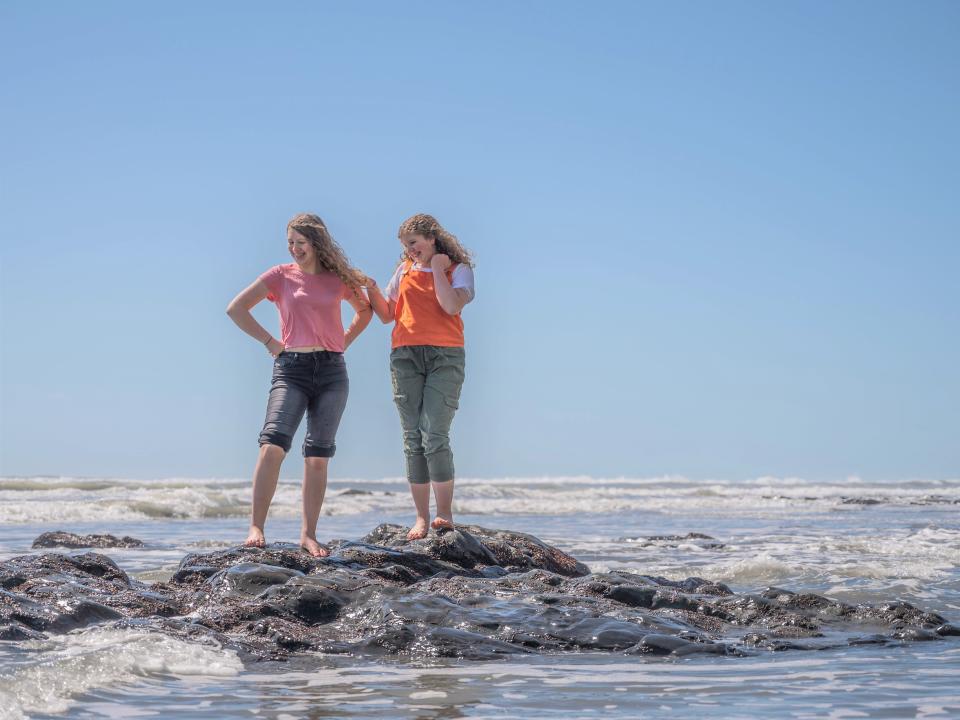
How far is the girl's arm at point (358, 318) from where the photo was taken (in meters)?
7.87

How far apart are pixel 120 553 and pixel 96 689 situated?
20.7 ft

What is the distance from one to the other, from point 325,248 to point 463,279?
102 cm

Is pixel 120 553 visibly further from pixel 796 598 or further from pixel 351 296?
pixel 796 598

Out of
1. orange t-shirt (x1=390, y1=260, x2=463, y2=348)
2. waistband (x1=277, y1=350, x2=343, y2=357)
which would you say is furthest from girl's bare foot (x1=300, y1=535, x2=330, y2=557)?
orange t-shirt (x1=390, y1=260, x2=463, y2=348)

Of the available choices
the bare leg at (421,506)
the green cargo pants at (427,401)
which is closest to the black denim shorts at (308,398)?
the green cargo pants at (427,401)

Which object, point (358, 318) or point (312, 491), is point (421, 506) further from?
point (358, 318)

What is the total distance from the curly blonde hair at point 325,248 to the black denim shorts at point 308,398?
0.57m

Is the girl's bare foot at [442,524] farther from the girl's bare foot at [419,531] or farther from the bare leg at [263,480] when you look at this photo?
the bare leg at [263,480]

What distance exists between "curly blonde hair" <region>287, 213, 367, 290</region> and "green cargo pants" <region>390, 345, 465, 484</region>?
66cm

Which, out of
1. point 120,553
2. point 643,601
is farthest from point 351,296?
point 120,553

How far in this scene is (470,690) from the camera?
14.6ft

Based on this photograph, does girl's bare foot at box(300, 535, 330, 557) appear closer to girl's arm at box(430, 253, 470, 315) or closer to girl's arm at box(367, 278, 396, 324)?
girl's arm at box(367, 278, 396, 324)

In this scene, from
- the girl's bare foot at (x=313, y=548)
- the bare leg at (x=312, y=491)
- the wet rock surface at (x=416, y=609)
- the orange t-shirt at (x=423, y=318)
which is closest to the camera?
the wet rock surface at (x=416, y=609)

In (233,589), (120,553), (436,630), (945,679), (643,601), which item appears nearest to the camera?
(945,679)
